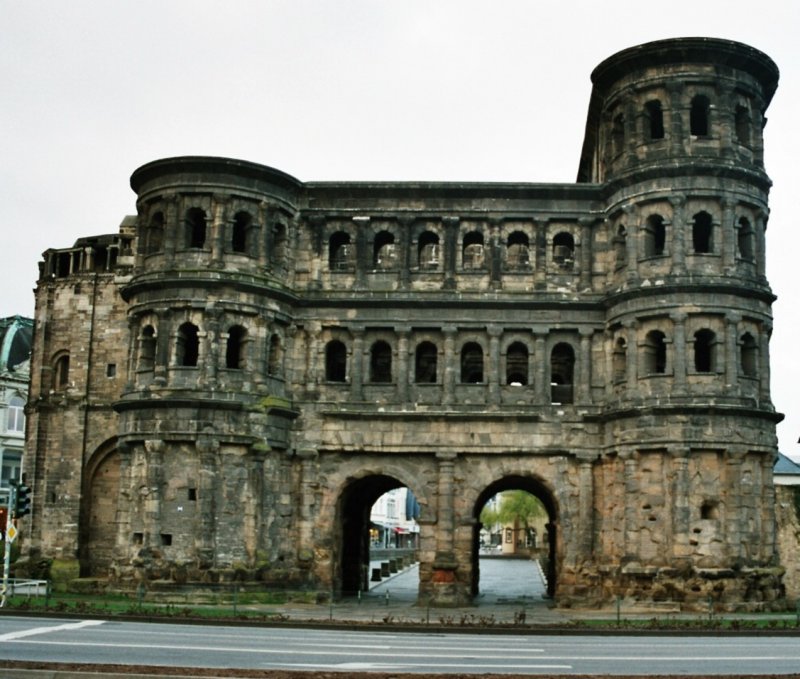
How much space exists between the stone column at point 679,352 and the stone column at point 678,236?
159 cm

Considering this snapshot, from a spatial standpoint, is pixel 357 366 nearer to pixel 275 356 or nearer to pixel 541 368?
pixel 275 356

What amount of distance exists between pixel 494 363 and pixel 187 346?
11006 millimetres

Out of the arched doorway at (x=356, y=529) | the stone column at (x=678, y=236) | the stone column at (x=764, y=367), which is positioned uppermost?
the stone column at (x=678, y=236)

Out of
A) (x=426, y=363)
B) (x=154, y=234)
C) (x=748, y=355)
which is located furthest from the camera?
(x=426, y=363)

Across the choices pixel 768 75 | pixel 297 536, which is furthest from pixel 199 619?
pixel 768 75

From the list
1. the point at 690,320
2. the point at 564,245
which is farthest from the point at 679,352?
the point at 564,245

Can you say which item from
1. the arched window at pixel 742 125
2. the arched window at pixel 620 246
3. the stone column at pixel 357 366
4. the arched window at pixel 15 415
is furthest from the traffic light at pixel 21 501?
the arched window at pixel 15 415

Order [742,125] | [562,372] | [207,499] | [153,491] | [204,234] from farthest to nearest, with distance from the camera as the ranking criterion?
[562,372]
[204,234]
[742,125]
[153,491]
[207,499]

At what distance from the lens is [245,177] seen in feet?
130

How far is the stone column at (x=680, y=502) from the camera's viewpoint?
35.9 meters

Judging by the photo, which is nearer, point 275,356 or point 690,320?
point 690,320

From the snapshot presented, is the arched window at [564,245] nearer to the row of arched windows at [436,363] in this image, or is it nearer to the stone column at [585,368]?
the stone column at [585,368]

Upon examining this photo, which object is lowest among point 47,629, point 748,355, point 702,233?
point 47,629

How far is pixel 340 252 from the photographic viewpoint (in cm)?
4231
